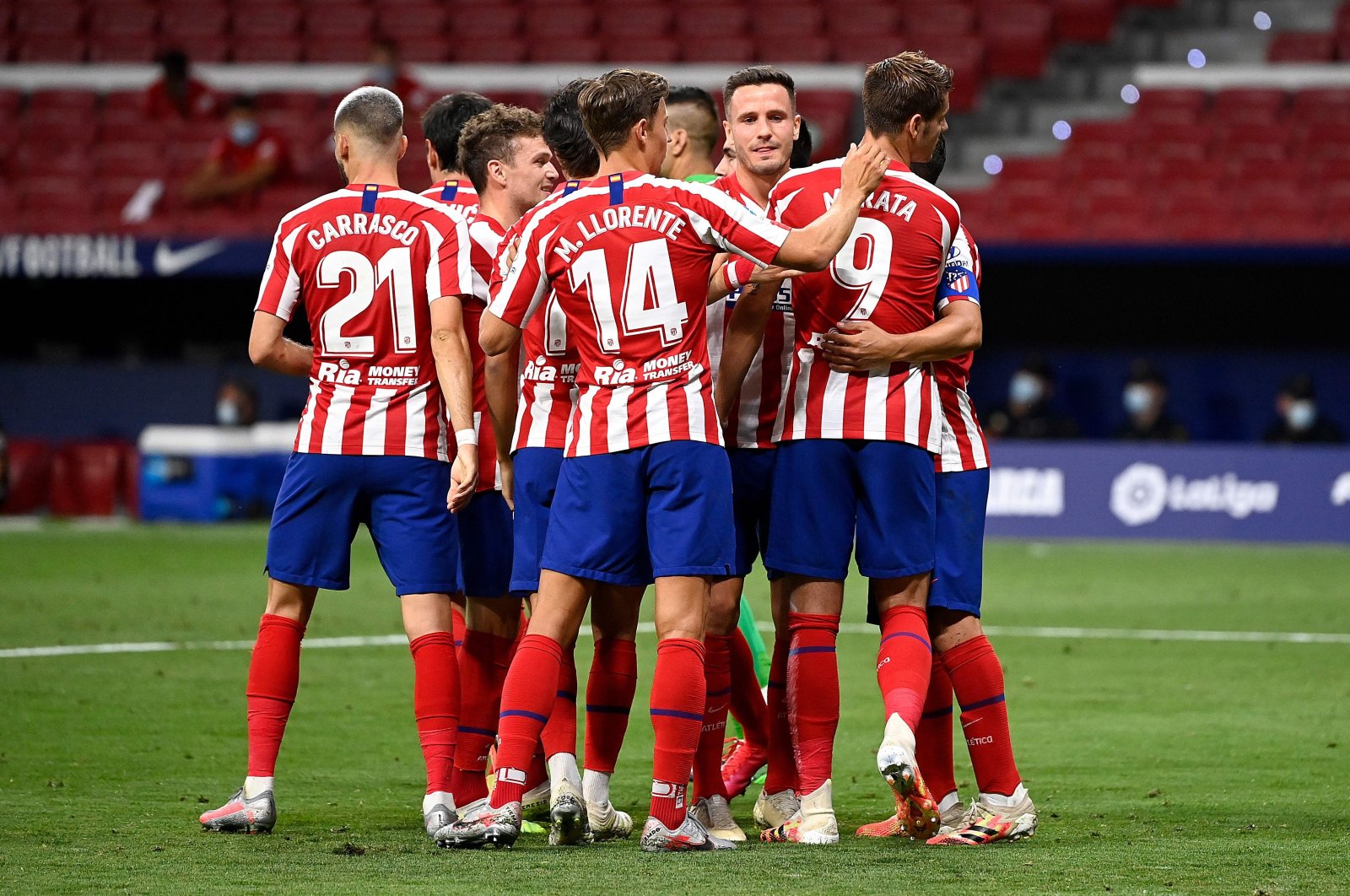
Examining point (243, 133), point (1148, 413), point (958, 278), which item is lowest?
point (1148, 413)

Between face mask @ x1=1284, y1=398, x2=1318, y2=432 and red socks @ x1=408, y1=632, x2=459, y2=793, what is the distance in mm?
13590

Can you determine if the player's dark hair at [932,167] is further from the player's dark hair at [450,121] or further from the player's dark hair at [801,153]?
the player's dark hair at [450,121]

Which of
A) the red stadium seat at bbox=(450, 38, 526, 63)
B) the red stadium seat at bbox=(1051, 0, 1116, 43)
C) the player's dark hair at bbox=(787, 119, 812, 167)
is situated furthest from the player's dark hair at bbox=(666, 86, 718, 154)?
the red stadium seat at bbox=(1051, 0, 1116, 43)

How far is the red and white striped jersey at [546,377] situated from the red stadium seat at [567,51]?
626 inches

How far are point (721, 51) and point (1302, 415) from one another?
25.5 feet

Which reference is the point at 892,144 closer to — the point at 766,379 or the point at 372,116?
the point at 766,379

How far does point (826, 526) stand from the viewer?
5016 millimetres

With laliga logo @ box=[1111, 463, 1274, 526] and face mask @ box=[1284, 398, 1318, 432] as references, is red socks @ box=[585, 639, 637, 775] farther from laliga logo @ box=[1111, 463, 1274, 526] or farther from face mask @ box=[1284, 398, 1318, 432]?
face mask @ box=[1284, 398, 1318, 432]

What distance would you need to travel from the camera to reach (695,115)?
19.8 ft

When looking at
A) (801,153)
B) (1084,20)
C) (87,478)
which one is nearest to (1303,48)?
(1084,20)

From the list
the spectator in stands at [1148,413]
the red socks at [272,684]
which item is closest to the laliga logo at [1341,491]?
the spectator in stands at [1148,413]

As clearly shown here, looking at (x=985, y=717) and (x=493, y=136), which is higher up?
(x=493, y=136)

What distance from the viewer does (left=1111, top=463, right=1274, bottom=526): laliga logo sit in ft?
53.2

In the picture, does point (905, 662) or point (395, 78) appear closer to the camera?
point (905, 662)
